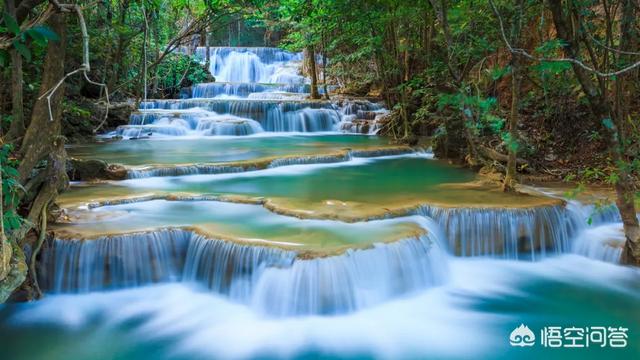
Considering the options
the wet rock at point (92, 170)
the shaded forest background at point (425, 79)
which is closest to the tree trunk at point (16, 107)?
the shaded forest background at point (425, 79)

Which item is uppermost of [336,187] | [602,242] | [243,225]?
[336,187]

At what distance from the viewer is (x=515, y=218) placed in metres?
6.76

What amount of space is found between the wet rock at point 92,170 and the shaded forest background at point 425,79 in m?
0.92

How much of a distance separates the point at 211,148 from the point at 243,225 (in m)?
6.93

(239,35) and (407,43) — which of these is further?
(239,35)

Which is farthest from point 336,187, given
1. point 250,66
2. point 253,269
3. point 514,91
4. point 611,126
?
point 250,66

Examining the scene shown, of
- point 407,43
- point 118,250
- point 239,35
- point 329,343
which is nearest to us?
point 329,343

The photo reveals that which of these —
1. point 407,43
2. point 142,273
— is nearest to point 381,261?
point 142,273

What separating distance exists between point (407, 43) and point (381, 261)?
976cm

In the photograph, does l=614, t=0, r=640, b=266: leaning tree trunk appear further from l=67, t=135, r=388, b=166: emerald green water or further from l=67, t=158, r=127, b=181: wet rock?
l=67, t=158, r=127, b=181: wet rock

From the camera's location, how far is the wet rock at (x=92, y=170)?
28.9 feet

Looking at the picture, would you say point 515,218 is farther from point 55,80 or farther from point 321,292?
point 55,80

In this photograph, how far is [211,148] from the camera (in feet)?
42.4

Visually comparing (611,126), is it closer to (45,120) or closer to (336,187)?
(336,187)
